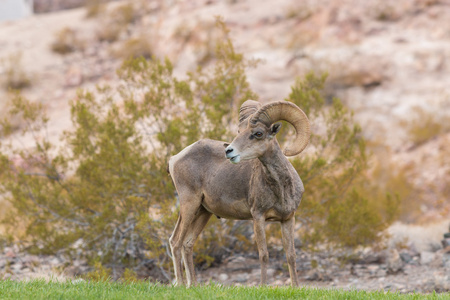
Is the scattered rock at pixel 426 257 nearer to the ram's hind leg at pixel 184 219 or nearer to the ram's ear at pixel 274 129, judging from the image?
the ram's hind leg at pixel 184 219

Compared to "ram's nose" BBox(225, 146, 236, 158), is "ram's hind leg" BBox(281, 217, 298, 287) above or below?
below

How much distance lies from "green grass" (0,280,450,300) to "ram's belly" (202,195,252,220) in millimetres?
1100

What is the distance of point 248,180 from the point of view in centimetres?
713

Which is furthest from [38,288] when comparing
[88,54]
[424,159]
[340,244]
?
[88,54]

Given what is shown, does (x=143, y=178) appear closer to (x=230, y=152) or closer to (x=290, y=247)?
(x=290, y=247)

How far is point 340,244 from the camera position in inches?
497

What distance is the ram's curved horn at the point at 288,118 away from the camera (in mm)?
6617

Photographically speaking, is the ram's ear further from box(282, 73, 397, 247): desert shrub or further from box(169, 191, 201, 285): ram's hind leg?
box(282, 73, 397, 247): desert shrub

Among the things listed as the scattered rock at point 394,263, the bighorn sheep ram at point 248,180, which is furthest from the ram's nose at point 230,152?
the scattered rock at point 394,263

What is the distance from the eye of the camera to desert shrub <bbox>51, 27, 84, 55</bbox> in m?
36.1

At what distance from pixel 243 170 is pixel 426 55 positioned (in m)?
22.1

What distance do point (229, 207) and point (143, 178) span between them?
15.3 ft

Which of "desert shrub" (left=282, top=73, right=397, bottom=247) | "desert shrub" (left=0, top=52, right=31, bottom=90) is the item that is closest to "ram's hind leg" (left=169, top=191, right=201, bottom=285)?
"desert shrub" (left=282, top=73, right=397, bottom=247)

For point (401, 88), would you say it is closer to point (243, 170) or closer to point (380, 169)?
point (380, 169)
